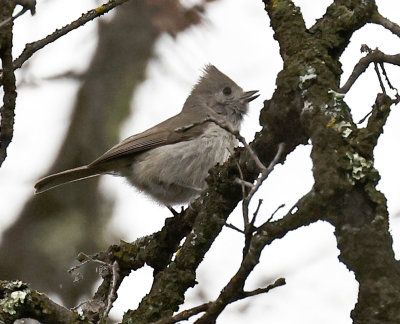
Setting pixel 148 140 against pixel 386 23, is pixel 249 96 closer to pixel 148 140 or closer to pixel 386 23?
pixel 148 140

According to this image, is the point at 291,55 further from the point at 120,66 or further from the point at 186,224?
the point at 120,66

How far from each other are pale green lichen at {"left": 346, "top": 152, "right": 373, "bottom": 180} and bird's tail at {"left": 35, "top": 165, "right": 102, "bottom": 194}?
11.0 feet

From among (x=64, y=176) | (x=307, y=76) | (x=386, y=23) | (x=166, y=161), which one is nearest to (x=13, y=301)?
(x=307, y=76)

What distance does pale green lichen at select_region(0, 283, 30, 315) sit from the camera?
9.67 feet

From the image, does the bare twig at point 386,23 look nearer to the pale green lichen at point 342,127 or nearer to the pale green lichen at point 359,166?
the pale green lichen at point 342,127

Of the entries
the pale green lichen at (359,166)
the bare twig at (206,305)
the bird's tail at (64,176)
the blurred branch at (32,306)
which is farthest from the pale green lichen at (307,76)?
the bird's tail at (64,176)

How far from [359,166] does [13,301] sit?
135 cm

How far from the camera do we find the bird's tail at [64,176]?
545 centimetres

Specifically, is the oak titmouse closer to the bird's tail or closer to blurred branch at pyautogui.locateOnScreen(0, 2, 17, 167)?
the bird's tail

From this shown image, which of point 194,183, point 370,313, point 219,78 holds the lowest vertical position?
point 370,313

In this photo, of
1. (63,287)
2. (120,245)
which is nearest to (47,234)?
(63,287)

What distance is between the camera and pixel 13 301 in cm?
297

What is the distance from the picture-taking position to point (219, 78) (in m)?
6.35

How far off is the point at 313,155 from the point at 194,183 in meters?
2.96
